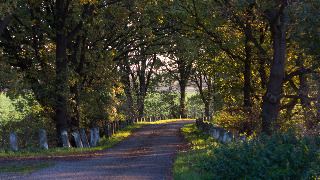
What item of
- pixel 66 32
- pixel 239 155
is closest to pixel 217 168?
pixel 239 155

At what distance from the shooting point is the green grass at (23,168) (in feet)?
32.3

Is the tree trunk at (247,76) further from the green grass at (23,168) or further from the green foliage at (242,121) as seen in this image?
the green grass at (23,168)

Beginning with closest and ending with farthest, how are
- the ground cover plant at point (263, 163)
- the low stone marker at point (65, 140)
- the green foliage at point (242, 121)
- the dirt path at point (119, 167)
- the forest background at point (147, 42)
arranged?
the ground cover plant at point (263, 163), the dirt path at point (119, 167), the forest background at point (147, 42), the low stone marker at point (65, 140), the green foliage at point (242, 121)

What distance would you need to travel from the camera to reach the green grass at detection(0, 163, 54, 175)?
9.84m

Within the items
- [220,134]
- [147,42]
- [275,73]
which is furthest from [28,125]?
[275,73]

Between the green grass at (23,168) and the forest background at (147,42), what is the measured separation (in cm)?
452

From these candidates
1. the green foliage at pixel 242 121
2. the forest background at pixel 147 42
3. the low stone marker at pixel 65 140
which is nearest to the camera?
the forest background at pixel 147 42

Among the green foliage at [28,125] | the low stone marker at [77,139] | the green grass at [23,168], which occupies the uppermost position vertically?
the green foliage at [28,125]

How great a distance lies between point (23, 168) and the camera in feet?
33.8

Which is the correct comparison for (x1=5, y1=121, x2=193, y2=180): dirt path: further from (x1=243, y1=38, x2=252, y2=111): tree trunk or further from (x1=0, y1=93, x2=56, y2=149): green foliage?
(x1=243, y1=38, x2=252, y2=111): tree trunk

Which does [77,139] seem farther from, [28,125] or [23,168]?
[23,168]

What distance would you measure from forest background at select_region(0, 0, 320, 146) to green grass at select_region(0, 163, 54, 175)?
178 inches

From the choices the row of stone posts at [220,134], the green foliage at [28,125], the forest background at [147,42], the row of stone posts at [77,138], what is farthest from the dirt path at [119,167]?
the green foliage at [28,125]

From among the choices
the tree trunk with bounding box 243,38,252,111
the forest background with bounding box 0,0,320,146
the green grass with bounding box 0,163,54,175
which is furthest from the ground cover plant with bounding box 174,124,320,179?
the tree trunk with bounding box 243,38,252,111
